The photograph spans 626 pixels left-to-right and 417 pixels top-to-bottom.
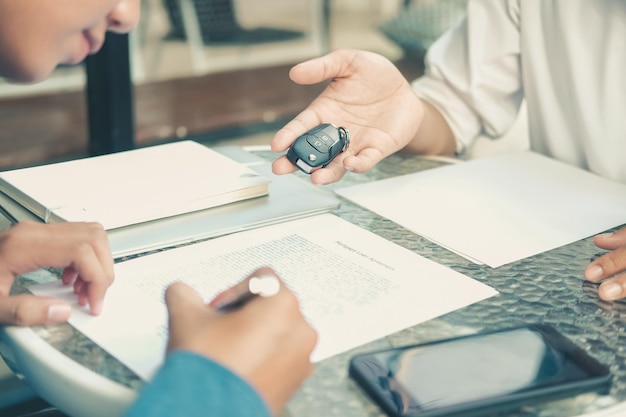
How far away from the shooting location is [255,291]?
0.60 meters

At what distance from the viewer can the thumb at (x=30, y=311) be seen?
67 cm

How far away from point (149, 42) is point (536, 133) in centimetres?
410

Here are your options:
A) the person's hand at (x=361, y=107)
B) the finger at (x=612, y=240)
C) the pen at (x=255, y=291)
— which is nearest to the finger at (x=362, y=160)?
the person's hand at (x=361, y=107)

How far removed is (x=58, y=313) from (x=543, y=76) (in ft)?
2.89

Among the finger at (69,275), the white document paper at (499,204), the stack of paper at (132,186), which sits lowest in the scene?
the white document paper at (499,204)

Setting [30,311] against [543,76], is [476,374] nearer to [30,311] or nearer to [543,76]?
[30,311]

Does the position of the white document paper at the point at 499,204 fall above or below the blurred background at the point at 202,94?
above

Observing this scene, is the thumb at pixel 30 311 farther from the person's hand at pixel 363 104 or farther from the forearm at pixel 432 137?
the forearm at pixel 432 137

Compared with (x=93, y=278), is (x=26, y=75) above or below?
above

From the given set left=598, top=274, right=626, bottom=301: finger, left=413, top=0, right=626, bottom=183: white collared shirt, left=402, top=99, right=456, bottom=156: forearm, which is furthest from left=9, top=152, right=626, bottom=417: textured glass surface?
left=413, top=0, right=626, bottom=183: white collared shirt

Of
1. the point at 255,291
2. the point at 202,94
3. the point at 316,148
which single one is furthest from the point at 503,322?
the point at 202,94

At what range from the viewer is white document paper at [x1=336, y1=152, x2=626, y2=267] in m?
0.89

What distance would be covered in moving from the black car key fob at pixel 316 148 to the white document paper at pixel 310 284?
8 cm

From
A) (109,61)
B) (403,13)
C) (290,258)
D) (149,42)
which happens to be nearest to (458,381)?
(290,258)
